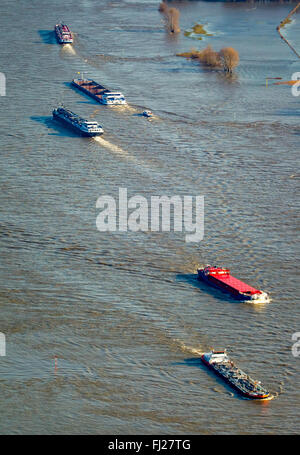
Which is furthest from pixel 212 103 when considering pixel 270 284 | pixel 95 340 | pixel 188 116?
pixel 95 340

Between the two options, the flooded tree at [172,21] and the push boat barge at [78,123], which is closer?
the push boat barge at [78,123]

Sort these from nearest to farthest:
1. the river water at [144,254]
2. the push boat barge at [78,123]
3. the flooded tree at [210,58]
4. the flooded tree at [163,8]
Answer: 1. the river water at [144,254]
2. the push boat barge at [78,123]
3. the flooded tree at [210,58]
4. the flooded tree at [163,8]

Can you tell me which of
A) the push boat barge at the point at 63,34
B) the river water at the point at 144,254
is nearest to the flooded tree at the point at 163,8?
the push boat barge at the point at 63,34

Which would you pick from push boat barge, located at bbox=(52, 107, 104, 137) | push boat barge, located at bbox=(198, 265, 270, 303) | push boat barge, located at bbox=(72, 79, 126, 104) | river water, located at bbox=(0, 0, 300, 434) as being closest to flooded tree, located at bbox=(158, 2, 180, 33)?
river water, located at bbox=(0, 0, 300, 434)

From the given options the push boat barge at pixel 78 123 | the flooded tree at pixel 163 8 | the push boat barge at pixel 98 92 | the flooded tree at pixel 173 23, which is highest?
the flooded tree at pixel 163 8

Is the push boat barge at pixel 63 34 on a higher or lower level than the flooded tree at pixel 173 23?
lower

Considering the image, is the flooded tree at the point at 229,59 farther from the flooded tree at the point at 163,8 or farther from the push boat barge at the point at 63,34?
Answer: the flooded tree at the point at 163,8

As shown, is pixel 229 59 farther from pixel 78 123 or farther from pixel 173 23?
pixel 78 123
